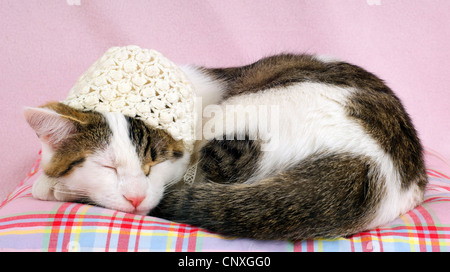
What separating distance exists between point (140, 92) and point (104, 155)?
0.62 feet

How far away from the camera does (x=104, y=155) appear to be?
1.06m

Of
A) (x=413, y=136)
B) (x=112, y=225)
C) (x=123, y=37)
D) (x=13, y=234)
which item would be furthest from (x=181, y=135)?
(x=123, y=37)

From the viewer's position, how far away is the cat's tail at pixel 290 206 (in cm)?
99

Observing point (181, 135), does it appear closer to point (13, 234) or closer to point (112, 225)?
point (112, 225)

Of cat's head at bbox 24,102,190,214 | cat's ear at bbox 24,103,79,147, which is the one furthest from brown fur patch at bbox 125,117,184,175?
cat's ear at bbox 24,103,79,147

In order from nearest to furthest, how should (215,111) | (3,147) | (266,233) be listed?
1. (266,233)
2. (215,111)
3. (3,147)

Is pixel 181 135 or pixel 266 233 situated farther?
pixel 181 135

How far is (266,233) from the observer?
0.99 metres

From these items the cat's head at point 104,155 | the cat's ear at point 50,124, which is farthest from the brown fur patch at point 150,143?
the cat's ear at point 50,124

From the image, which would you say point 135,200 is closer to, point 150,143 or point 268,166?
point 150,143

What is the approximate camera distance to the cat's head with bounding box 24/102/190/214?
1054 mm

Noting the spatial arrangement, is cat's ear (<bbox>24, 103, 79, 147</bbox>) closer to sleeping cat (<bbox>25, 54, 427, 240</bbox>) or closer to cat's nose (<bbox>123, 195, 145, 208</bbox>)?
sleeping cat (<bbox>25, 54, 427, 240</bbox>)

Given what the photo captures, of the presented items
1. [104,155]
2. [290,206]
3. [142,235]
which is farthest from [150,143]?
[290,206]

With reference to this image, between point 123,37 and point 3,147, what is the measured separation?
25.6 inches
